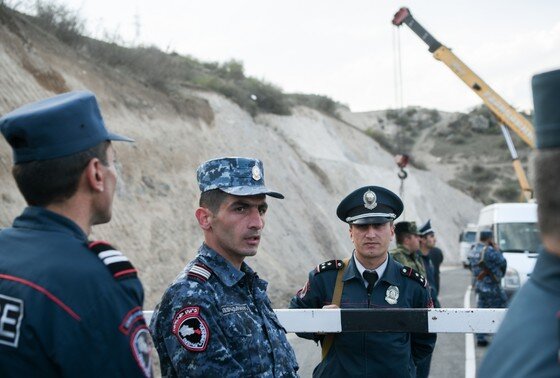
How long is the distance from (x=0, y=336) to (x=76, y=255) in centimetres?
31

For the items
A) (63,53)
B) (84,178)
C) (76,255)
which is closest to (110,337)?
(76,255)

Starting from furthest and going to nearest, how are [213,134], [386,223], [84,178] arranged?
[213,134] < [386,223] < [84,178]

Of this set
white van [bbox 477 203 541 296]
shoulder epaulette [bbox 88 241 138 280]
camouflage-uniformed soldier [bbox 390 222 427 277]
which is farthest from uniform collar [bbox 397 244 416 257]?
white van [bbox 477 203 541 296]

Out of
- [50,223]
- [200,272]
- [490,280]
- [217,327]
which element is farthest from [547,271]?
[490,280]

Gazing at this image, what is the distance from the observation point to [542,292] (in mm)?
1561

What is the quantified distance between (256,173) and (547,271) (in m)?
2.02

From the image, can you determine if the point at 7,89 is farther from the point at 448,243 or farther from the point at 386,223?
the point at 448,243

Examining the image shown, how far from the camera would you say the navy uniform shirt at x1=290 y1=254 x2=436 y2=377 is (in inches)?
160

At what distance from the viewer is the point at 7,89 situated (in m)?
16.0

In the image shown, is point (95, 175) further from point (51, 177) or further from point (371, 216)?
point (371, 216)

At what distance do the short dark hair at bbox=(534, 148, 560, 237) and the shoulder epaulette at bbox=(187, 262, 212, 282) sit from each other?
172 centimetres

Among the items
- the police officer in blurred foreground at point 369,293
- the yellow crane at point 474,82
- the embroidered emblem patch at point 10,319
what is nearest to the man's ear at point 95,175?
the embroidered emblem patch at point 10,319

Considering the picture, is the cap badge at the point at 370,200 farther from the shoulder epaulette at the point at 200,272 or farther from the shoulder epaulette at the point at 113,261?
the shoulder epaulette at the point at 113,261

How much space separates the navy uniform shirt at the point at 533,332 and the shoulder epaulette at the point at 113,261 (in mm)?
1076
